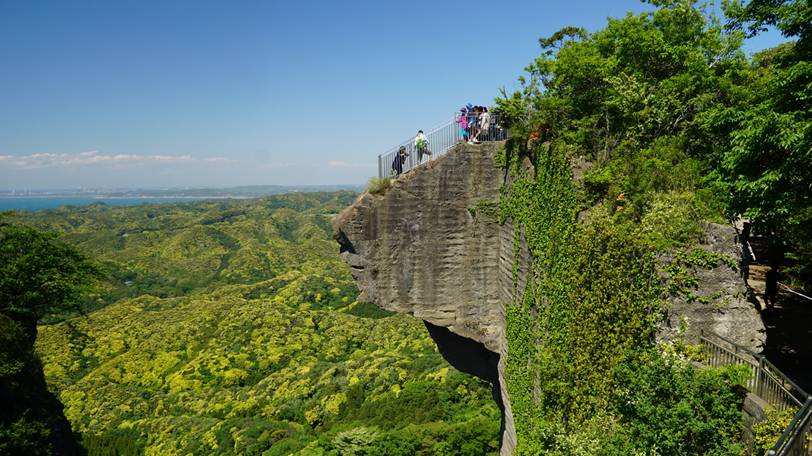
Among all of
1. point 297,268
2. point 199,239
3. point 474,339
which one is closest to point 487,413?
point 474,339

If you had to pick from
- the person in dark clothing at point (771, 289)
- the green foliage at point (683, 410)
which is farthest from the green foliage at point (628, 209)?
the person in dark clothing at point (771, 289)

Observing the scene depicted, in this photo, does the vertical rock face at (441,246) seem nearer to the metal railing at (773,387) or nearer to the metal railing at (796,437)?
the metal railing at (773,387)

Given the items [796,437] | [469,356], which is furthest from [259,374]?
[796,437]

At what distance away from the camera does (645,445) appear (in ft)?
22.4

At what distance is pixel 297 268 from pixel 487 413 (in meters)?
78.4

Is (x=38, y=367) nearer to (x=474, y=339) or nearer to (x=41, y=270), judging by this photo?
(x=41, y=270)

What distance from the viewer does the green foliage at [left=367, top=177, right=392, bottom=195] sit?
47.7 feet

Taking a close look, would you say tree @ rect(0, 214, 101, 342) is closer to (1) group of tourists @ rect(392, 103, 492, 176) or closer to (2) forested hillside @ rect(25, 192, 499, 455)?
(2) forested hillside @ rect(25, 192, 499, 455)

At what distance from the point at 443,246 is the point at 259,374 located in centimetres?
4753

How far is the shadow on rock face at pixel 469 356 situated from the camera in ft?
55.0

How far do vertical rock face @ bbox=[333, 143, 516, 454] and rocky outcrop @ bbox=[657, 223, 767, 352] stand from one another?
21.5ft

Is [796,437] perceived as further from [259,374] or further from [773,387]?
[259,374]

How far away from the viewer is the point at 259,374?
55375 millimetres

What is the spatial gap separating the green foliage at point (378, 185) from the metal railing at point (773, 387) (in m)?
9.29
